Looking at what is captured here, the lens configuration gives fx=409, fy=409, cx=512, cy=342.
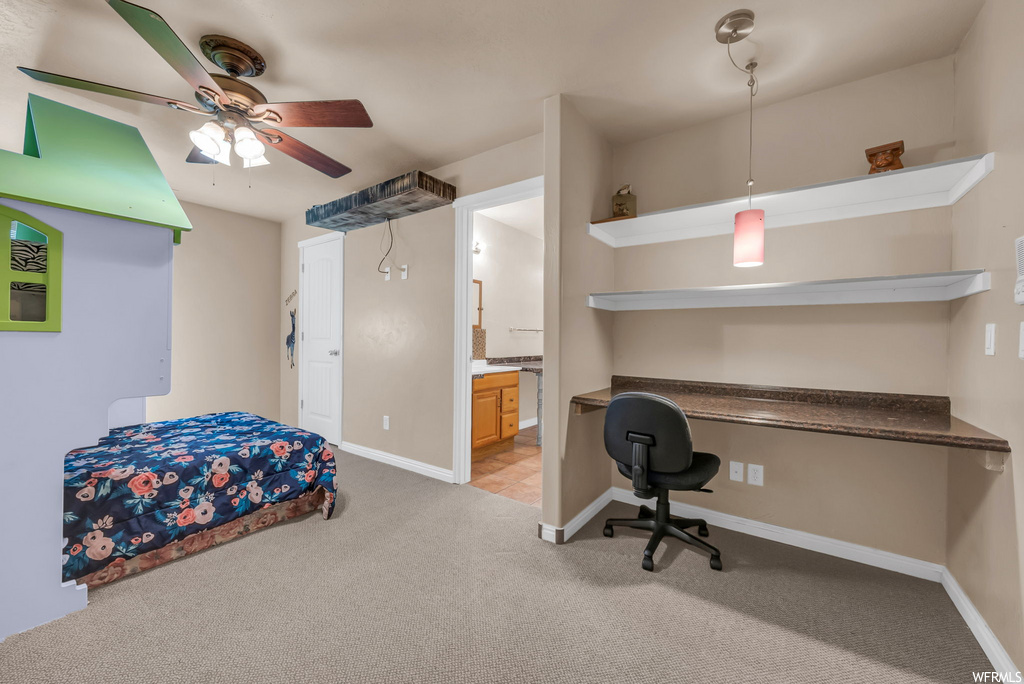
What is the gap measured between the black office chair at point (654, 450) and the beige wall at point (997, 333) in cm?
93

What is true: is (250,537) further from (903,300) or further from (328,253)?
(903,300)

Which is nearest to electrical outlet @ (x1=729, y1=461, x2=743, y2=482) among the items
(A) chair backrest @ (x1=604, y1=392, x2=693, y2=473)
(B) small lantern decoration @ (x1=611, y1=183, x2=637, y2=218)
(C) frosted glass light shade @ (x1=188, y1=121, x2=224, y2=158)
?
(A) chair backrest @ (x1=604, y1=392, x2=693, y2=473)

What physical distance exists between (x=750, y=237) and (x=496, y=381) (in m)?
2.59

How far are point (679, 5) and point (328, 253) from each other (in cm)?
378

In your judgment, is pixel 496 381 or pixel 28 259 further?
pixel 496 381

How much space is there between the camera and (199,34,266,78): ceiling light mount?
1877 millimetres

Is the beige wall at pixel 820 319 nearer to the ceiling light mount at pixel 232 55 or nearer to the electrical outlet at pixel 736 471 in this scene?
the electrical outlet at pixel 736 471

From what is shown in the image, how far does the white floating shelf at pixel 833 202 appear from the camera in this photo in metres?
1.73

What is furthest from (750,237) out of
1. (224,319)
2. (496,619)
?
(224,319)

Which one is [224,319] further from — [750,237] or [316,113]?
[750,237]

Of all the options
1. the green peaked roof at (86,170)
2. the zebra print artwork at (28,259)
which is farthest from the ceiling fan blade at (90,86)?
the zebra print artwork at (28,259)

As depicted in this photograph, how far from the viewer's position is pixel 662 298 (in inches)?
102

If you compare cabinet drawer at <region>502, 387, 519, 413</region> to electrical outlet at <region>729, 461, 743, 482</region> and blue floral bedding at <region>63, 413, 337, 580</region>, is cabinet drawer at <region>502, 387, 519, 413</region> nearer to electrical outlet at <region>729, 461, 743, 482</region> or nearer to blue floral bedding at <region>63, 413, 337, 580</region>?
blue floral bedding at <region>63, 413, 337, 580</region>

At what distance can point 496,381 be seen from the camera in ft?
13.1
